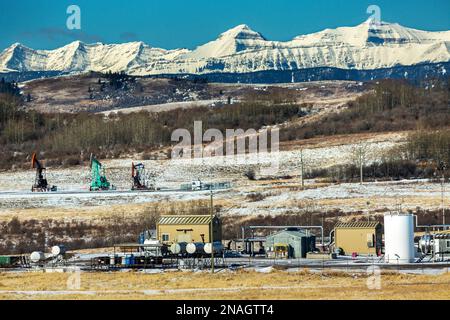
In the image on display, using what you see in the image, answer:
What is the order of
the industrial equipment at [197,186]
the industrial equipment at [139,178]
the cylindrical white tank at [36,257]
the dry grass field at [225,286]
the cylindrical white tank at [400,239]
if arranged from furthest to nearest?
the industrial equipment at [139,178] → the industrial equipment at [197,186] → the cylindrical white tank at [36,257] → the cylindrical white tank at [400,239] → the dry grass field at [225,286]

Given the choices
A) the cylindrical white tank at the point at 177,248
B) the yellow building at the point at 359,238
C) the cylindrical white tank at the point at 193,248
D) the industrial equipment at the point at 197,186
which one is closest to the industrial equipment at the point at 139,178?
the industrial equipment at the point at 197,186

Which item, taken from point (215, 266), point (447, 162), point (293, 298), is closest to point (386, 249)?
point (215, 266)

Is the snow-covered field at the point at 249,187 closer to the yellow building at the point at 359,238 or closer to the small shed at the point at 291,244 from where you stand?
the yellow building at the point at 359,238

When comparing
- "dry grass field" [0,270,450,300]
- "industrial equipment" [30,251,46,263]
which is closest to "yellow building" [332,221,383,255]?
"dry grass field" [0,270,450,300]

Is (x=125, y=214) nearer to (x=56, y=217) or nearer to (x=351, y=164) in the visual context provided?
(x=56, y=217)

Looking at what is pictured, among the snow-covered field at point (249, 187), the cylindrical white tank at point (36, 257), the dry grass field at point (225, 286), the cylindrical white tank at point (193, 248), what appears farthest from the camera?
the snow-covered field at point (249, 187)

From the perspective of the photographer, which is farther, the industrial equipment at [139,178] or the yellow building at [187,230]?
the industrial equipment at [139,178]
